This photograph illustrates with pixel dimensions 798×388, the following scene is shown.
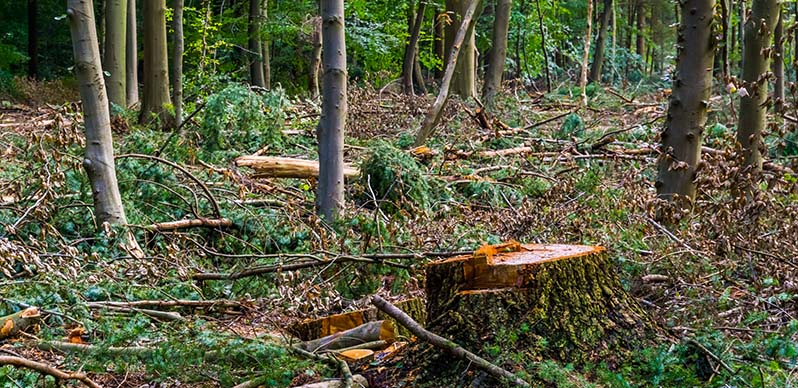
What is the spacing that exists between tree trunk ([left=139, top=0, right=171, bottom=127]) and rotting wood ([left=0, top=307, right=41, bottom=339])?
8.74 metres

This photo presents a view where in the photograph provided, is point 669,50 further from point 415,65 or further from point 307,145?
point 307,145

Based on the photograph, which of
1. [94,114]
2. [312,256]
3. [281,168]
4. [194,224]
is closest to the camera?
[312,256]

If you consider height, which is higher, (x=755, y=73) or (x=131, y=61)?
(x=131, y=61)

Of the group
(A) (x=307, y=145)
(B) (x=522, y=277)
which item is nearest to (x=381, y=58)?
(A) (x=307, y=145)

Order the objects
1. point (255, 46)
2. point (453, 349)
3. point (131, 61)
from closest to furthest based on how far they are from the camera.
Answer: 1. point (453, 349)
2. point (131, 61)
3. point (255, 46)

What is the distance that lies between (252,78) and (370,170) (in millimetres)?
12942

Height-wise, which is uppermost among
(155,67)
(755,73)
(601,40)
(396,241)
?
(601,40)

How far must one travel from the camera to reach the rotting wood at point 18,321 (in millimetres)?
4914

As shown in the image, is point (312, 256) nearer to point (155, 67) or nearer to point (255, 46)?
point (155, 67)

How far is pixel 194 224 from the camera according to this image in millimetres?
7742

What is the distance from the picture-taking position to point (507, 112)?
15523mm

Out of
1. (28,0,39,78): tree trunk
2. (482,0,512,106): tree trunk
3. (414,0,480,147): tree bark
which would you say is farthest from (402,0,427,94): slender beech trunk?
(28,0,39,78): tree trunk

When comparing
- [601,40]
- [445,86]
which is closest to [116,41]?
[445,86]

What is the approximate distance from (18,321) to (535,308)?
3.12 meters
